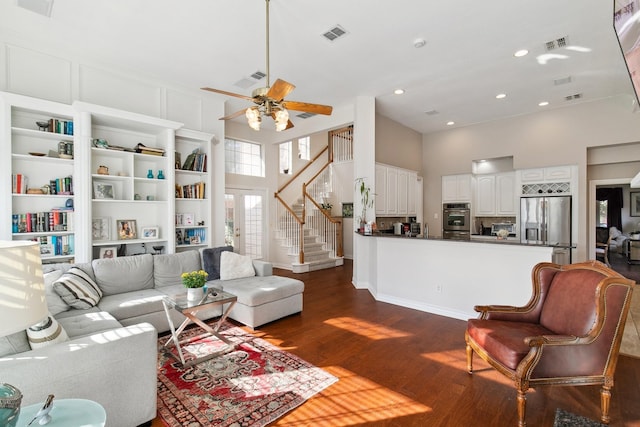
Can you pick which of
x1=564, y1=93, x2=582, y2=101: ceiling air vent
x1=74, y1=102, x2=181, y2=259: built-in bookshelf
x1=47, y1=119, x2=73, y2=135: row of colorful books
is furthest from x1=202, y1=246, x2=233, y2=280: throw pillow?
x1=564, y1=93, x2=582, y2=101: ceiling air vent

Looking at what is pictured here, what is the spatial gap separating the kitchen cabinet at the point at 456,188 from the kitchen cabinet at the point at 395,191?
0.77 metres

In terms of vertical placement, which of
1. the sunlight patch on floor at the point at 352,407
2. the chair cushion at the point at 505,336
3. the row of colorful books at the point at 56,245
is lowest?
the sunlight patch on floor at the point at 352,407

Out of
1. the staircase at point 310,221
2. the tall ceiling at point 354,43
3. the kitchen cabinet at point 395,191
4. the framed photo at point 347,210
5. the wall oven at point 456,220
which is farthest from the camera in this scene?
the framed photo at point 347,210

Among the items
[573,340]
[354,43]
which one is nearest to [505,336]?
[573,340]

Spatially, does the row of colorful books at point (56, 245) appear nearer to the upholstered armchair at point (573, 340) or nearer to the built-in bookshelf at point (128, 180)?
the built-in bookshelf at point (128, 180)

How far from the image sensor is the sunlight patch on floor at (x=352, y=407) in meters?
2.05

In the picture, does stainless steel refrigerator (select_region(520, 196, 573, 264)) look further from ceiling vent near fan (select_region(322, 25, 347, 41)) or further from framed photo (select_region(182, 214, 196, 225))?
framed photo (select_region(182, 214, 196, 225))

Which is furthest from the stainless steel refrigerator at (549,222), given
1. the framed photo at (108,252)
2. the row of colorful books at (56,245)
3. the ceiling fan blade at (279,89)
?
the row of colorful books at (56,245)

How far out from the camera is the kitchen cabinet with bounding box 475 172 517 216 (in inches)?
264

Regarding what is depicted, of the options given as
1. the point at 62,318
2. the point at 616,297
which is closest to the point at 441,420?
the point at 616,297

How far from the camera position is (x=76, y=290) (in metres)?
2.99

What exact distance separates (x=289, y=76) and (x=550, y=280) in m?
4.20

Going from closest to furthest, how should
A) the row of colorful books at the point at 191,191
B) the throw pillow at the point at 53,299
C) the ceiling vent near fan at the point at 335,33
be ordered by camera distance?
the throw pillow at the point at 53,299, the ceiling vent near fan at the point at 335,33, the row of colorful books at the point at 191,191

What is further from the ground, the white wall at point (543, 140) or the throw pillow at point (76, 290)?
the white wall at point (543, 140)
